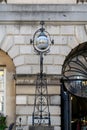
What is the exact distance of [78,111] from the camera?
→ 2200cm

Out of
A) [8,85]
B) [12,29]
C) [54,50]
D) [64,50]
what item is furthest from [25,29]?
[8,85]

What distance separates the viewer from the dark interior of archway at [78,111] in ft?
71.5

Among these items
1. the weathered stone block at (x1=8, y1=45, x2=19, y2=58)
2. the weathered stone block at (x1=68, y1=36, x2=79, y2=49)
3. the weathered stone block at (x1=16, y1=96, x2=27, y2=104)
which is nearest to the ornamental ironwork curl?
the weathered stone block at (x1=68, y1=36, x2=79, y2=49)

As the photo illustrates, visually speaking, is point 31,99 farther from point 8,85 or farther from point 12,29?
point 12,29

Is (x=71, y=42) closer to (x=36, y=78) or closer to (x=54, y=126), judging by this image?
(x=36, y=78)

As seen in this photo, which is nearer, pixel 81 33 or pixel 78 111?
pixel 81 33

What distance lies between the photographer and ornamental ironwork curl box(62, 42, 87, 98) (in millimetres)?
20594

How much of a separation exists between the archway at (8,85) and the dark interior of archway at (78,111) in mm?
2655

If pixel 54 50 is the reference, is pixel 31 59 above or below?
below

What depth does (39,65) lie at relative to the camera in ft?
64.8

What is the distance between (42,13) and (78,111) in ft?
14.8

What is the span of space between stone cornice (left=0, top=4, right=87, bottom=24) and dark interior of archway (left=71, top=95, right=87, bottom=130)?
3489mm

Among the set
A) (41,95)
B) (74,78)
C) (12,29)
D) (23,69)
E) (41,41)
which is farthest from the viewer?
(74,78)

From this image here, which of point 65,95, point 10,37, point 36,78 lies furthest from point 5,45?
point 65,95
